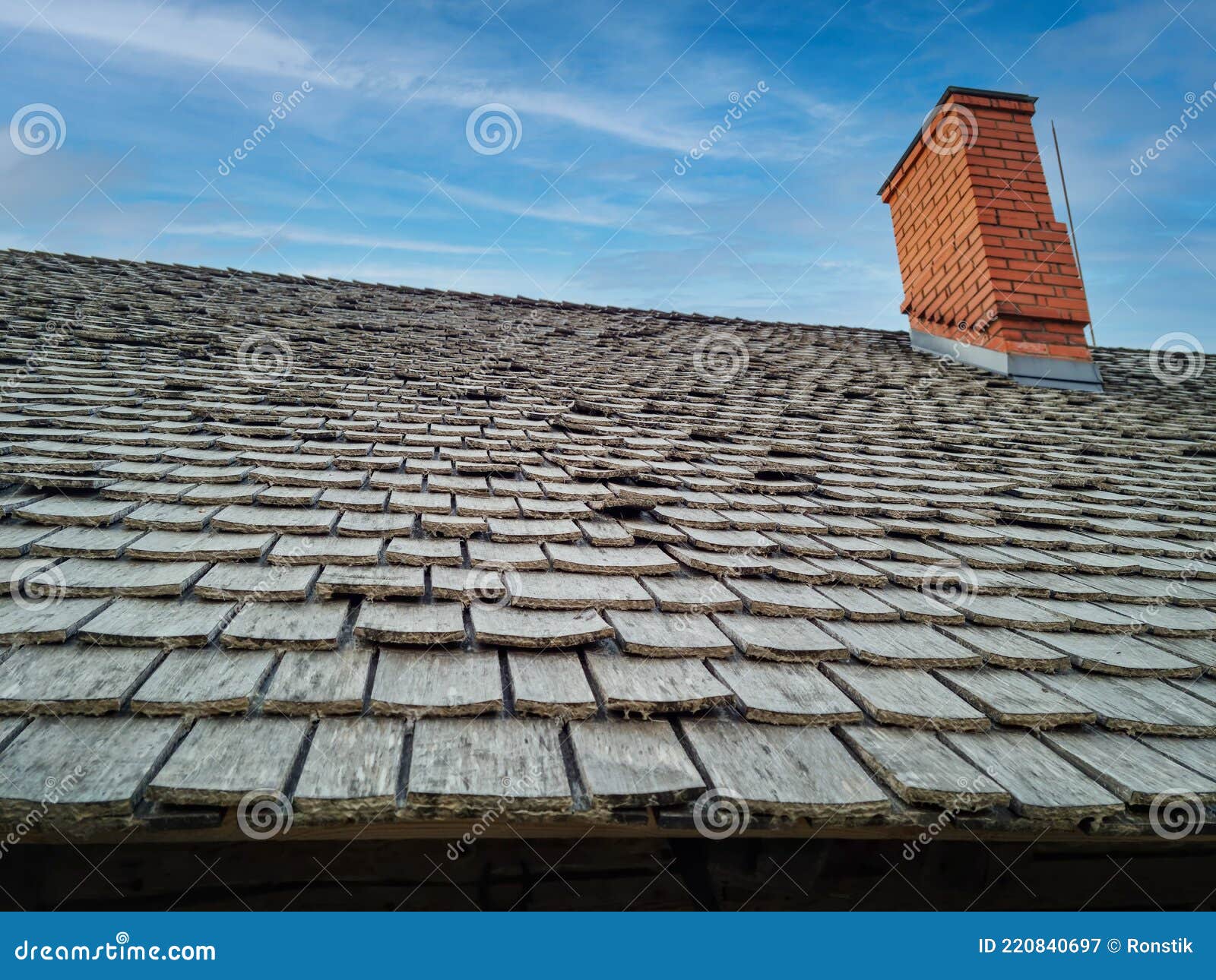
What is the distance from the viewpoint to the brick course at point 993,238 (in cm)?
647

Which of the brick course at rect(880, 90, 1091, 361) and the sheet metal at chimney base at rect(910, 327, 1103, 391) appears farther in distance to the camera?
the brick course at rect(880, 90, 1091, 361)

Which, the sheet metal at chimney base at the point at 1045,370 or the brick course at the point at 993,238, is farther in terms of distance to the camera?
the brick course at the point at 993,238

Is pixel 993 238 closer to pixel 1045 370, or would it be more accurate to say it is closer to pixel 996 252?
pixel 996 252

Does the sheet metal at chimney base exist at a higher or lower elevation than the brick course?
lower

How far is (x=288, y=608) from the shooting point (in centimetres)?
177

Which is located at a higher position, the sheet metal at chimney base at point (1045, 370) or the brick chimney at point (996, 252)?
the brick chimney at point (996, 252)

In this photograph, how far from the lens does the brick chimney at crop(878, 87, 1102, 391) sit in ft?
21.1

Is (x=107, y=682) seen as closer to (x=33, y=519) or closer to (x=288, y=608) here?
(x=288, y=608)

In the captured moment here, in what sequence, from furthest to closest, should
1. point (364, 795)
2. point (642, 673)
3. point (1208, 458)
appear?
point (1208, 458) → point (642, 673) → point (364, 795)

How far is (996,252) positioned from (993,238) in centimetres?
16

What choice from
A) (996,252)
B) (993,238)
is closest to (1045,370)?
(996,252)

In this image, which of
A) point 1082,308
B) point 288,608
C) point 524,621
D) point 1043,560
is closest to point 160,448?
point 288,608

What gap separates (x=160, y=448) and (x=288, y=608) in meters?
1.56

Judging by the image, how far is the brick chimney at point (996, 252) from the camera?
254 inches
